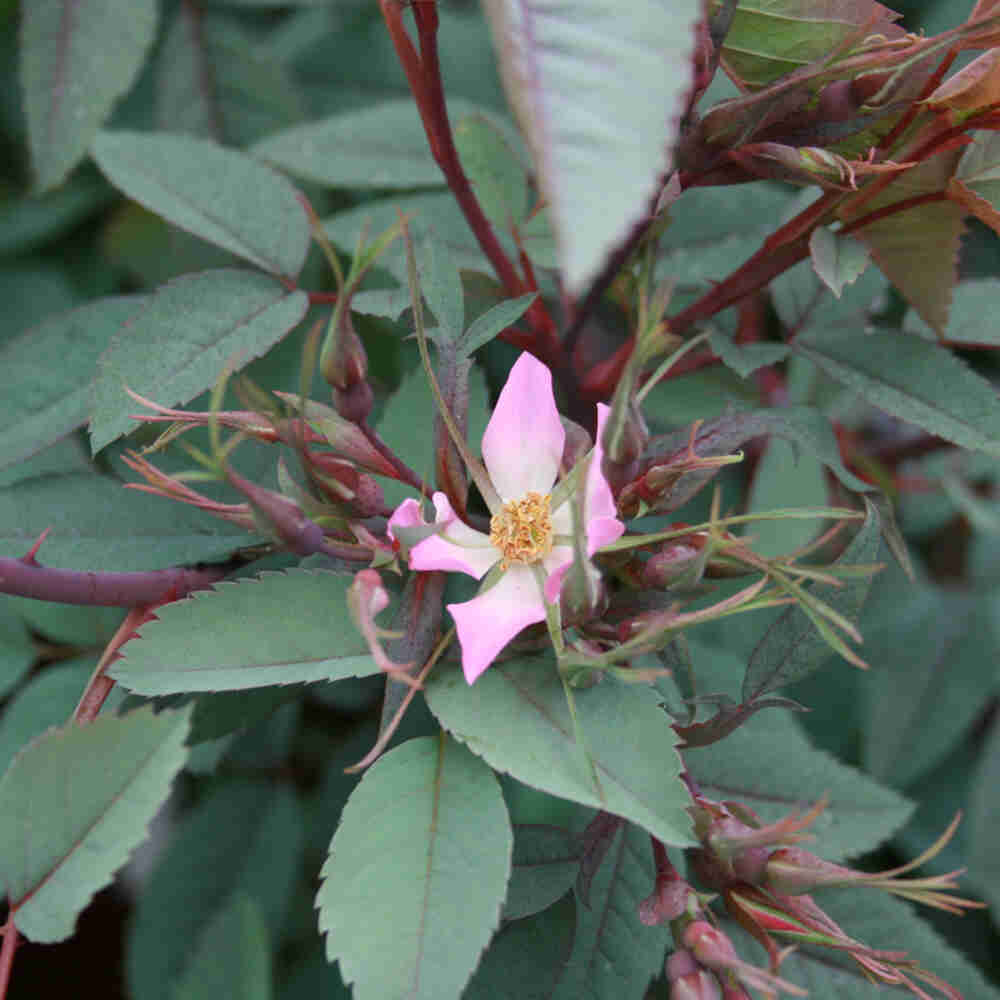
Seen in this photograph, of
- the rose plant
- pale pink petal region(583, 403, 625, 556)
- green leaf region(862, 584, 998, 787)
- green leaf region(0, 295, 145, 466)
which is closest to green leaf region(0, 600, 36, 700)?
the rose plant

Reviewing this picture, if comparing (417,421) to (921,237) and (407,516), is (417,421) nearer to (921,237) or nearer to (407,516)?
(407,516)

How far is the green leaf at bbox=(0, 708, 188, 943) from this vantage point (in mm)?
452

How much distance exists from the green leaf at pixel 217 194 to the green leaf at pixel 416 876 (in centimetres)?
37

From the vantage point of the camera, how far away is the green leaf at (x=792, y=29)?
19.9 inches

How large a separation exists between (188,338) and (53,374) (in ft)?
0.59

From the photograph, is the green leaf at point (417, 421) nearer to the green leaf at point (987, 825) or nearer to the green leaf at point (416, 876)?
the green leaf at point (416, 876)

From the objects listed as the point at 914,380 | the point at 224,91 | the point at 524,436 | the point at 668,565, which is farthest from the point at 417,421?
the point at 224,91

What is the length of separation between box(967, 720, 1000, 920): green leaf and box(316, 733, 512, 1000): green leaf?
26.4 inches

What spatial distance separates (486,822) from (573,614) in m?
0.10

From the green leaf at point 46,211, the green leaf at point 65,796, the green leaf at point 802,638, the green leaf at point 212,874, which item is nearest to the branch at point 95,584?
the green leaf at point 65,796

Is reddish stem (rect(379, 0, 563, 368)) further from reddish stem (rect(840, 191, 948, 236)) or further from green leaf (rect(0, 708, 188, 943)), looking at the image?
green leaf (rect(0, 708, 188, 943))

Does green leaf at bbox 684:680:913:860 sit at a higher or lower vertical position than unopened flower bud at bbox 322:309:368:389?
lower

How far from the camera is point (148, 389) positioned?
582 mm

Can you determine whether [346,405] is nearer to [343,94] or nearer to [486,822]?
[486,822]
